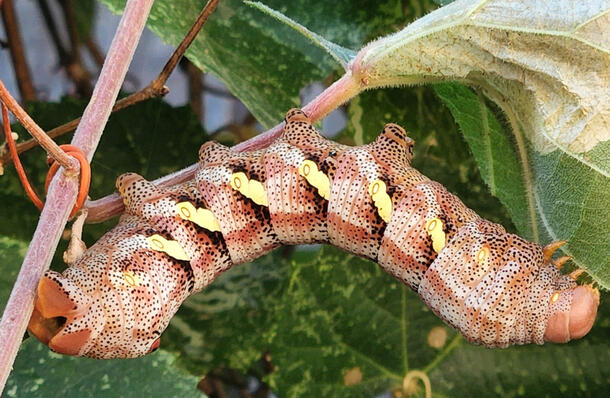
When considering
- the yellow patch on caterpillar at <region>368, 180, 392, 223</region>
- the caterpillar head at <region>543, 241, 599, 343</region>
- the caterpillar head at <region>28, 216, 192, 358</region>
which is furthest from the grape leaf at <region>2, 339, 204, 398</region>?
the caterpillar head at <region>543, 241, 599, 343</region>

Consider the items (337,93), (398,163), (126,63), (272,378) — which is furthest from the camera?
(272,378)

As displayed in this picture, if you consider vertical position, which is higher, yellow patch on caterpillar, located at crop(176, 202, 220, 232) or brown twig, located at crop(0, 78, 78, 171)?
brown twig, located at crop(0, 78, 78, 171)

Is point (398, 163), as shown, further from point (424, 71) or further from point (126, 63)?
point (126, 63)

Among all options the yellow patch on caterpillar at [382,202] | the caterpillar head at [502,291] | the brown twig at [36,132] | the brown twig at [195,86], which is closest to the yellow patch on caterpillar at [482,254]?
→ the caterpillar head at [502,291]

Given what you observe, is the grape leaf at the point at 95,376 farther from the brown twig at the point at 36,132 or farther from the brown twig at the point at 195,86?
the brown twig at the point at 195,86

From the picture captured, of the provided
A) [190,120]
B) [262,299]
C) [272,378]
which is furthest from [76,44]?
[272,378]

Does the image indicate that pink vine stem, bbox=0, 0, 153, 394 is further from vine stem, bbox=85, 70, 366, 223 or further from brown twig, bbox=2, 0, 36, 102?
brown twig, bbox=2, 0, 36, 102
